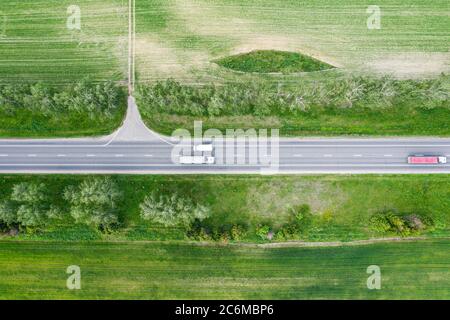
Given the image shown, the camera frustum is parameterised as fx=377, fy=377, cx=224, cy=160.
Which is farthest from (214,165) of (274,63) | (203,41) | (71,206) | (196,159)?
(71,206)

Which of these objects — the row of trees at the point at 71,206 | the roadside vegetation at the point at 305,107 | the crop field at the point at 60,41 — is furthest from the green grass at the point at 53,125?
the row of trees at the point at 71,206

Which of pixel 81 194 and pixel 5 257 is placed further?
pixel 5 257

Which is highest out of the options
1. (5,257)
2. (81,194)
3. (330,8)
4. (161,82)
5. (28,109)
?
(330,8)

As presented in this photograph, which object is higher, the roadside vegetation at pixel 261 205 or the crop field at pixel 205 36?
the crop field at pixel 205 36

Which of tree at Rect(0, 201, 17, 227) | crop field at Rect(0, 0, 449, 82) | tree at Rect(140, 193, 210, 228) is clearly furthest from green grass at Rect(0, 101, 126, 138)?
tree at Rect(140, 193, 210, 228)

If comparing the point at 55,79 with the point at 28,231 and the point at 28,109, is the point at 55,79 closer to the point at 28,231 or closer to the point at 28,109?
the point at 28,109

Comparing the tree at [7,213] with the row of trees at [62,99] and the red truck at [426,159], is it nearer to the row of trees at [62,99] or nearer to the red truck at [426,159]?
the row of trees at [62,99]

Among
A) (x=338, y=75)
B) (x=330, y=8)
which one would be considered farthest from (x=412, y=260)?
(x=330, y=8)
